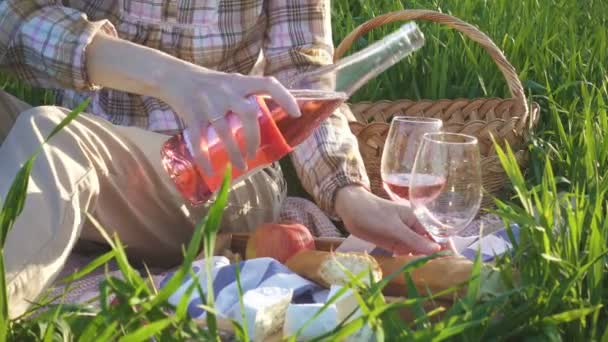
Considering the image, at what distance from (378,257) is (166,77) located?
485mm

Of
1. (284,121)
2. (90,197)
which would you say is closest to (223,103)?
(284,121)

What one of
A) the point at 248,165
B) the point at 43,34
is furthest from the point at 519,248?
the point at 43,34

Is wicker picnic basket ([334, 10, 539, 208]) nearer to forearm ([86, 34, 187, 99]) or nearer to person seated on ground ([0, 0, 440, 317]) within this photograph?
person seated on ground ([0, 0, 440, 317])

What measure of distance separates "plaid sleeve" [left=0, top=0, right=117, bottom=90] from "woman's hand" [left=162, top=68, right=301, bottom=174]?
331 mm

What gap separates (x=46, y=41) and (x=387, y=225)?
0.77 metres

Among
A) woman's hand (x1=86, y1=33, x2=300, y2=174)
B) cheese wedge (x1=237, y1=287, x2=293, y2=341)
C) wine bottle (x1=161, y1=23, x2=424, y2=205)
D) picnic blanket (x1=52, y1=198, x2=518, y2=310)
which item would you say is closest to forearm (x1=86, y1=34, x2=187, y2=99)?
woman's hand (x1=86, y1=33, x2=300, y2=174)

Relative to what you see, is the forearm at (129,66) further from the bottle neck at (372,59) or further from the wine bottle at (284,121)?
the bottle neck at (372,59)

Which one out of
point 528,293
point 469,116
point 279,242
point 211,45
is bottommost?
point 469,116

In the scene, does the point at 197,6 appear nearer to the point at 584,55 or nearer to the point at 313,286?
the point at 313,286

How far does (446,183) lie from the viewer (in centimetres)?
187

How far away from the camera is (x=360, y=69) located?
85.9 inches

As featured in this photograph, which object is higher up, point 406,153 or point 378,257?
point 406,153

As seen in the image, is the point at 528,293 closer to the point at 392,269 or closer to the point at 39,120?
the point at 392,269

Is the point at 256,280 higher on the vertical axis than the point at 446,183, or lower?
lower
